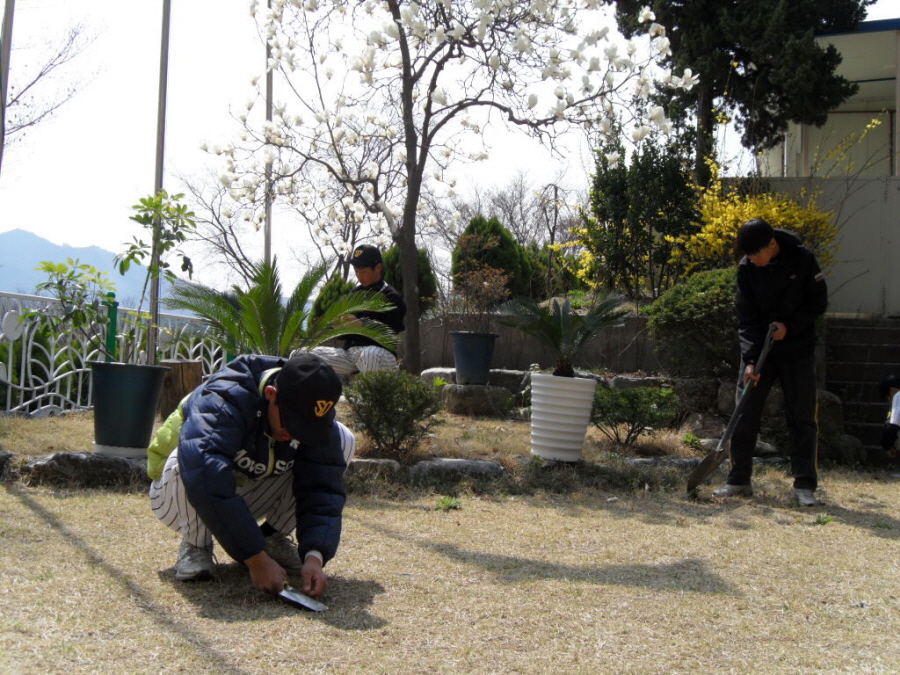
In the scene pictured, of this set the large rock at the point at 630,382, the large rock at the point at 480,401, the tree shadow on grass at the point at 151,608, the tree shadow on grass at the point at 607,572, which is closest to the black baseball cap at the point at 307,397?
the tree shadow on grass at the point at 151,608

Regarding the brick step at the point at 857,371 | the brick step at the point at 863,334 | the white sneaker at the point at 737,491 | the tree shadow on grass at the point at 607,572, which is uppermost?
the brick step at the point at 863,334

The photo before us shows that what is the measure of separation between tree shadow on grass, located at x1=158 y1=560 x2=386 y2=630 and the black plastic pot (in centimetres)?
581

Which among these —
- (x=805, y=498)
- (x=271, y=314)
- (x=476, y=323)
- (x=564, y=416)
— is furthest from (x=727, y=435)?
(x=476, y=323)

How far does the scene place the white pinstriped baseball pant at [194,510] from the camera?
3281 millimetres

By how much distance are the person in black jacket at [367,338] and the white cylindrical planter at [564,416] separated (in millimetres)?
1279

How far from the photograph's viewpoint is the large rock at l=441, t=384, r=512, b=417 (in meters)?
8.94

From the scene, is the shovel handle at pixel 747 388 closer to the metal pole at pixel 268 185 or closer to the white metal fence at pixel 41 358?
the white metal fence at pixel 41 358

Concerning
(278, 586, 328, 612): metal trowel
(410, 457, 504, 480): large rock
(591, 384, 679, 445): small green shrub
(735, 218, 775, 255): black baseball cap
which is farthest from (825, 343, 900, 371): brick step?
(278, 586, 328, 612): metal trowel

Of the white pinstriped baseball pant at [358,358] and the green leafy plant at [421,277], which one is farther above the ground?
the green leafy plant at [421,277]

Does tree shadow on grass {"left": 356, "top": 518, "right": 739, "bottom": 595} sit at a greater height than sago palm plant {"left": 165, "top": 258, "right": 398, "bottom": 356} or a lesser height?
lesser

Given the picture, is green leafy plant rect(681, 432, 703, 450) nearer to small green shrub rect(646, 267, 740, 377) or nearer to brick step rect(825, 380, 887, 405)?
small green shrub rect(646, 267, 740, 377)

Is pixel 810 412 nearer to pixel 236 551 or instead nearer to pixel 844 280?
pixel 236 551

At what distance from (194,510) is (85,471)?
255cm

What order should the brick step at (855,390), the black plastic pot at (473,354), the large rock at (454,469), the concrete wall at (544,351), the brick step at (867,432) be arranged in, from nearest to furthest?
the large rock at (454,469)
the brick step at (867,432)
the brick step at (855,390)
the black plastic pot at (473,354)
the concrete wall at (544,351)
